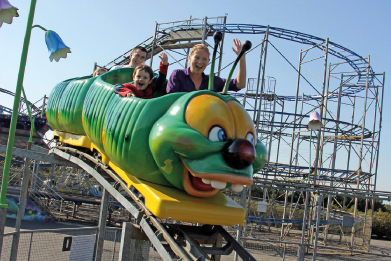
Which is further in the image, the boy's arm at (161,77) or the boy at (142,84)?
the boy's arm at (161,77)

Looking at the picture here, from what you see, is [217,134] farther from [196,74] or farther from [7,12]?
[7,12]

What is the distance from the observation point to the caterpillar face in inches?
113

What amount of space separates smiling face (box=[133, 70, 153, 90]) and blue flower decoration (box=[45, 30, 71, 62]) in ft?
3.81

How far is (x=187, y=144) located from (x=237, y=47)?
4.92 ft

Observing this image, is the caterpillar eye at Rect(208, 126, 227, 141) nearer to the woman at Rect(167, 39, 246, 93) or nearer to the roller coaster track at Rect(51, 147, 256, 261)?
the roller coaster track at Rect(51, 147, 256, 261)

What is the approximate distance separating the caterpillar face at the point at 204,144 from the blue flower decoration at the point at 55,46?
6.93ft

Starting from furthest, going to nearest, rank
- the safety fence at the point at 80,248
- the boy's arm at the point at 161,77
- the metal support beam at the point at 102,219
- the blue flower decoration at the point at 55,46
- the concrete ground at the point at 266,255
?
1. the concrete ground at the point at 266,255
2. the metal support beam at the point at 102,219
3. the safety fence at the point at 80,248
4. the blue flower decoration at the point at 55,46
5. the boy's arm at the point at 161,77

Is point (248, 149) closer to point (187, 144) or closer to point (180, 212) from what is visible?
point (187, 144)

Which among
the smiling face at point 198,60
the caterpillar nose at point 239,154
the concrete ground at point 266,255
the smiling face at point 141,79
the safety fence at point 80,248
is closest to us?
the caterpillar nose at point 239,154

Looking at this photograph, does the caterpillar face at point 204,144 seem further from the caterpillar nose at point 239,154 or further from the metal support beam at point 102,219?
the metal support beam at point 102,219

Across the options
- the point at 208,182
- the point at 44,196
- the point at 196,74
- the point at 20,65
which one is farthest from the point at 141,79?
the point at 44,196

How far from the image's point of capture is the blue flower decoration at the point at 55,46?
456 centimetres

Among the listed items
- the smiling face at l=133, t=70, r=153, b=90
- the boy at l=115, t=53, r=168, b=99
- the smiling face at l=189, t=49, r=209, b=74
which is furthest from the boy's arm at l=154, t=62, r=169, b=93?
the smiling face at l=189, t=49, r=209, b=74

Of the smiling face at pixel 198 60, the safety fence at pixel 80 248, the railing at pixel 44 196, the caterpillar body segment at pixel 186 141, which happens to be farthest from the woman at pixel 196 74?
the railing at pixel 44 196
